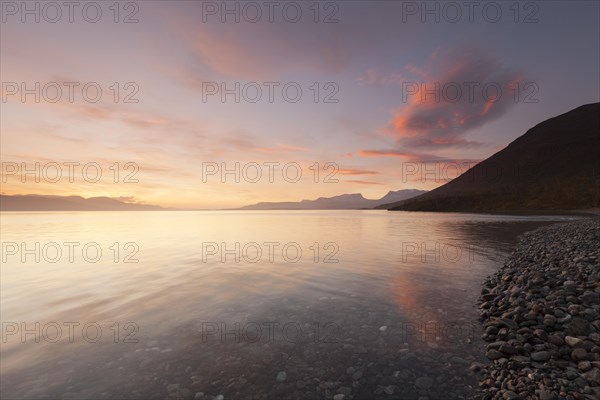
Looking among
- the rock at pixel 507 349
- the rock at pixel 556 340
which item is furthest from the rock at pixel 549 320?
the rock at pixel 507 349

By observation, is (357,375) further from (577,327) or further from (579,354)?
(577,327)

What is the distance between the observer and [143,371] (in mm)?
7707

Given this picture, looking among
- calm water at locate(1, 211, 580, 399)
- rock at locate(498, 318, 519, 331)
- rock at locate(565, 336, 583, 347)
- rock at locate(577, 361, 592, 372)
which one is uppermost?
rock at locate(565, 336, 583, 347)

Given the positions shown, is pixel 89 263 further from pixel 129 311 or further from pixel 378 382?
A: pixel 378 382

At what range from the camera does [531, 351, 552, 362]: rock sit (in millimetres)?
7172

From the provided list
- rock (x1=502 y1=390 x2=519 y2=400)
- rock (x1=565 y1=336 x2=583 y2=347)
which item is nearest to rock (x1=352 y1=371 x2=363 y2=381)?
rock (x1=502 y1=390 x2=519 y2=400)

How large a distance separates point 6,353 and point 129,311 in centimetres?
401

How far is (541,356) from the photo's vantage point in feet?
23.7

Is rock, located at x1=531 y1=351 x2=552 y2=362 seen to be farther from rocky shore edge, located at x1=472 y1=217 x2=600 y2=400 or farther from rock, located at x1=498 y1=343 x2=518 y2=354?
rock, located at x1=498 y1=343 x2=518 y2=354

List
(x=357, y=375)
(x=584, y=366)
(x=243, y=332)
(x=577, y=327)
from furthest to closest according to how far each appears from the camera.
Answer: (x=243, y=332)
(x=577, y=327)
(x=357, y=375)
(x=584, y=366)

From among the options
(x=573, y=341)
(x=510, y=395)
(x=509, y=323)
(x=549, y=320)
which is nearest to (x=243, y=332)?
(x=510, y=395)

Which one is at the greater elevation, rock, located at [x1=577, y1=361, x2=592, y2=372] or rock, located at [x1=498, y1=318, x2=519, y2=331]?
rock, located at [x1=577, y1=361, x2=592, y2=372]

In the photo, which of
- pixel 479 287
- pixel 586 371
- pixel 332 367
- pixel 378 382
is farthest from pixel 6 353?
pixel 479 287

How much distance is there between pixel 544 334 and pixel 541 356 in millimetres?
1388
